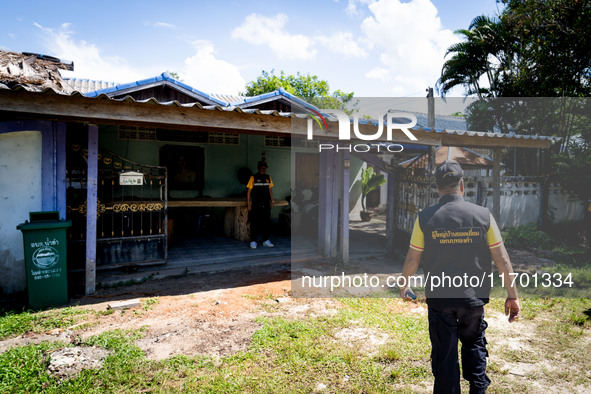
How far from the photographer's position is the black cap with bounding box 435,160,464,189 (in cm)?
290

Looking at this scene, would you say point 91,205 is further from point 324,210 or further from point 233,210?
point 324,210

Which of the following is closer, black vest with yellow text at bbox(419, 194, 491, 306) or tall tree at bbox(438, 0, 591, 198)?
black vest with yellow text at bbox(419, 194, 491, 306)

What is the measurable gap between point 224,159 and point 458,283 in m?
8.54

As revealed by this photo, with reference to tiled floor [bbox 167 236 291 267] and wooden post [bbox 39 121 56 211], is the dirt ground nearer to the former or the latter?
tiled floor [bbox 167 236 291 267]

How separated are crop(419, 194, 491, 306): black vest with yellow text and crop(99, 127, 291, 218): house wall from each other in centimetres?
817

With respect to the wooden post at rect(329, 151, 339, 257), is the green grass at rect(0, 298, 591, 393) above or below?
below

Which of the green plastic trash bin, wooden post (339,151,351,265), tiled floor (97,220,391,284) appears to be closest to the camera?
the green plastic trash bin

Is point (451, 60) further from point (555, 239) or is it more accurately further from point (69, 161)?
point (69, 161)

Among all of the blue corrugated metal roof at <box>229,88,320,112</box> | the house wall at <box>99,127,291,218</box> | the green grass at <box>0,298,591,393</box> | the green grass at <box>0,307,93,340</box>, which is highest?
the blue corrugated metal roof at <box>229,88,320,112</box>

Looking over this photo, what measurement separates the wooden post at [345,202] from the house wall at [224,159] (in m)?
4.01

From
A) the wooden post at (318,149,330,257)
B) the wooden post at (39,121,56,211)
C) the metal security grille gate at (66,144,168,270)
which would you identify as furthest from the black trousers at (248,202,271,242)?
the wooden post at (39,121,56,211)

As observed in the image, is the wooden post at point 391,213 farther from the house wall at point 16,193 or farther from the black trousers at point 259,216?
the house wall at point 16,193

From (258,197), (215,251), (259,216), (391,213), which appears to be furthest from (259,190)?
(391,213)

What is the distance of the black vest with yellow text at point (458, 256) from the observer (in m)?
2.69
